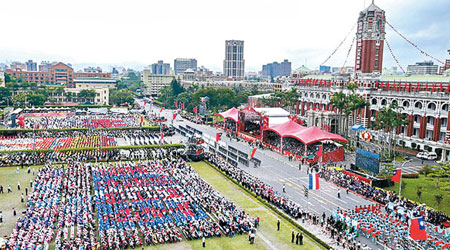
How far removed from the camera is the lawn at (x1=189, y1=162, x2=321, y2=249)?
26062 millimetres

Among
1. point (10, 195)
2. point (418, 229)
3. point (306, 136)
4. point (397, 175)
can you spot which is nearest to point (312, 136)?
point (306, 136)

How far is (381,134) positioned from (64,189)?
51627 mm

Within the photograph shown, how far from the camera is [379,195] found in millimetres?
35281

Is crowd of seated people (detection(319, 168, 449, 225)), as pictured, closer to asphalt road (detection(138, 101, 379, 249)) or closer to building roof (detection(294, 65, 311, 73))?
asphalt road (detection(138, 101, 379, 249))

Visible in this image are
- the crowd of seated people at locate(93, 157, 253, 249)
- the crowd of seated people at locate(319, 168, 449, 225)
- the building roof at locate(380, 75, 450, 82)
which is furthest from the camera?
the building roof at locate(380, 75, 450, 82)

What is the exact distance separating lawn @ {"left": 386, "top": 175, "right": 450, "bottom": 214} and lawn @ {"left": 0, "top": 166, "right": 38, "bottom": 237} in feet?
116

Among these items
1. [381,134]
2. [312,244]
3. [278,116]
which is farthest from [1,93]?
[312,244]

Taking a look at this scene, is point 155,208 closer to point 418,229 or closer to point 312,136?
point 418,229

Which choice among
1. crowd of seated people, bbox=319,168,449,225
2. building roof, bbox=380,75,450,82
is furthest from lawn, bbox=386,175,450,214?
building roof, bbox=380,75,450,82

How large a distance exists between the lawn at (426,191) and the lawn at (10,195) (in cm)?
3536

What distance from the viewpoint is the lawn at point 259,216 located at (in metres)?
26.1

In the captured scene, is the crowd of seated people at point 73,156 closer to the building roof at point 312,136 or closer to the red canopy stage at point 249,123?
the building roof at point 312,136

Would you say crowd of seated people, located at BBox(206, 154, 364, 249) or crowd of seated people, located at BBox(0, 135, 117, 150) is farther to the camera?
crowd of seated people, located at BBox(0, 135, 117, 150)

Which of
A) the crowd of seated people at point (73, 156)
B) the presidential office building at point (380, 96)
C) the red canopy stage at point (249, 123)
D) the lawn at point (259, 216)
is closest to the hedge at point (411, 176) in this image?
the presidential office building at point (380, 96)
